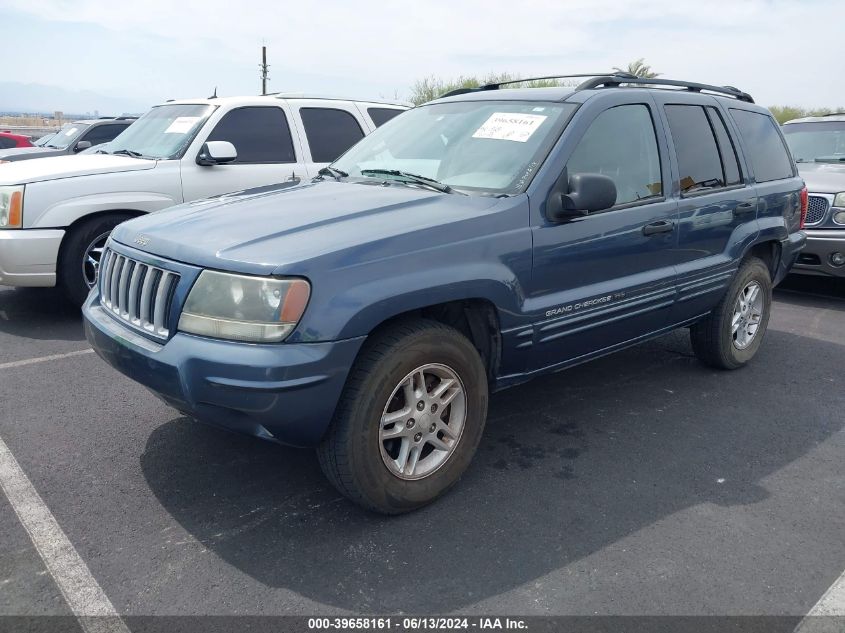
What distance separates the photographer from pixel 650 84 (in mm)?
4352

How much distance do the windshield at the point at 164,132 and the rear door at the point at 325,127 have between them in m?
0.84

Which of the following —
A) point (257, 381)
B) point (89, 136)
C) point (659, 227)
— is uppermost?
point (89, 136)

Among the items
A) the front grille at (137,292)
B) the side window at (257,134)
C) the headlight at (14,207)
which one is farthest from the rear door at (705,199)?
the headlight at (14,207)

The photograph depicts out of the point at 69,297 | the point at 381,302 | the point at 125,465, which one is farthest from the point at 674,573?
the point at 69,297

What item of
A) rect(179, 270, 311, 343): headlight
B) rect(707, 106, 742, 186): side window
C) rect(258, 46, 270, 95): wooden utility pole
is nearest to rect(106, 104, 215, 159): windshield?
rect(179, 270, 311, 343): headlight

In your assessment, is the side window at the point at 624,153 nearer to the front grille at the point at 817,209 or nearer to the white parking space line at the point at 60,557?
the white parking space line at the point at 60,557

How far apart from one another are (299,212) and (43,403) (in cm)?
210

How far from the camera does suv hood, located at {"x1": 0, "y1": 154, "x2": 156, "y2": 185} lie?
5.56m

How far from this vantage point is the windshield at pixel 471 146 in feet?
11.5

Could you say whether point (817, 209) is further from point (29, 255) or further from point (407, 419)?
point (29, 255)

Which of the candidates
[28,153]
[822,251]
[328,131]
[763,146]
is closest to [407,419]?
[763,146]

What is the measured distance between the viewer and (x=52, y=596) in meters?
2.50

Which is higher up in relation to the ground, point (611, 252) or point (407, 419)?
point (611, 252)

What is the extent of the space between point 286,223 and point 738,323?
344 centimetres
